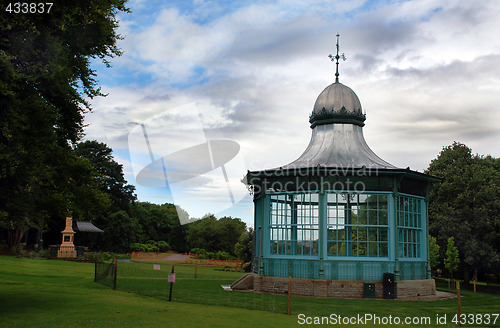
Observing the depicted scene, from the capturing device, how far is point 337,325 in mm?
13352

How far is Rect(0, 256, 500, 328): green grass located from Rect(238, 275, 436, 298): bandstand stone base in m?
1.27

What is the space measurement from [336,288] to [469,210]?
20.5 m

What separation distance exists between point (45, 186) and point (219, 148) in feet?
41.3

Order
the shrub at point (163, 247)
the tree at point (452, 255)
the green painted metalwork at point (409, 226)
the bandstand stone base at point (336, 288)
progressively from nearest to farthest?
the bandstand stone base at point (336, 288) → the green painted metalwork at point (409, 226) → the tree at point (452, 255) → the shrub at point (163, 247)

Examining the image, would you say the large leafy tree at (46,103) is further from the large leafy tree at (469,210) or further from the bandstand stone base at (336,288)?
the large leafy tree at (469,210)

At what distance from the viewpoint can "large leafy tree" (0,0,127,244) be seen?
12953 mm

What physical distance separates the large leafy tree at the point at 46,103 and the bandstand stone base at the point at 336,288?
1026 cm

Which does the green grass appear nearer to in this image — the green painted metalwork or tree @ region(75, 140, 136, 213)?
the green painted metalwork

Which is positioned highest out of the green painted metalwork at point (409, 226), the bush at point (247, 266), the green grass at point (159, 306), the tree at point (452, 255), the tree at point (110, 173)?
the tree at point (110, 173)

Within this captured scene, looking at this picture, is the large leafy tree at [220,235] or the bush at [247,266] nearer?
the bush at [247,266]

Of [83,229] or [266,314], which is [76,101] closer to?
[266,314]

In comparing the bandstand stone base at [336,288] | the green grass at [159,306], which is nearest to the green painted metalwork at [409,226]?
the bandstand stone base at [336,288]

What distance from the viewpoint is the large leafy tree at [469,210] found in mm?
35688

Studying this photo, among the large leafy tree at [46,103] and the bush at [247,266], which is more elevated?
the large leafy tree at [46,103]
